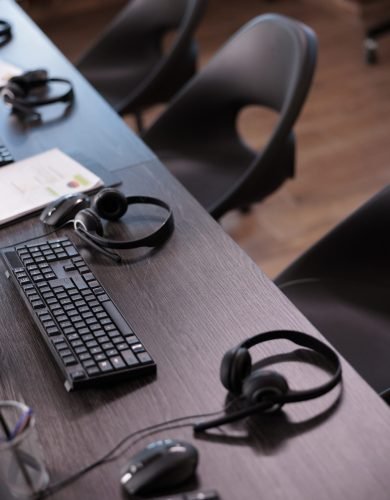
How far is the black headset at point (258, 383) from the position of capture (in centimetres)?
107

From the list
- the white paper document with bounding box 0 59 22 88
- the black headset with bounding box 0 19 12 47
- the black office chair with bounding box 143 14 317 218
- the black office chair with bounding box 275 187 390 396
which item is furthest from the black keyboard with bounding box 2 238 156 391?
the black headset with bounding box 0 19 12 47

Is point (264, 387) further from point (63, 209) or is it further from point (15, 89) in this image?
point (15, 89)

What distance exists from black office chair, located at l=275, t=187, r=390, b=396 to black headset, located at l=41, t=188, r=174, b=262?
14.1 inches

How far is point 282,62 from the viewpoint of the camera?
6.97 ft

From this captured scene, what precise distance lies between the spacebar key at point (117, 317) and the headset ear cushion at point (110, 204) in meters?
0.29

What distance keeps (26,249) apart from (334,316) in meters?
0.62

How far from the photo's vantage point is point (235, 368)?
1104mm

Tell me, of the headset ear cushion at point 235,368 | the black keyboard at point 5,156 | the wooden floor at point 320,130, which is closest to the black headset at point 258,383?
the headset ear cushion at point 235,368

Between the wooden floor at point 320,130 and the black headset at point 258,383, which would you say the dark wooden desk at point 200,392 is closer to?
the black headset at point 258,383

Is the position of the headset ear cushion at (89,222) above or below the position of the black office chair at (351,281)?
above

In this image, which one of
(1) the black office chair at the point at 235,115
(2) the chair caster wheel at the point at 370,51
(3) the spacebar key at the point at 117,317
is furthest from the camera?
(2) the chair caster wheel at the point at 370,51

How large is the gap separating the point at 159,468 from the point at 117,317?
34cm

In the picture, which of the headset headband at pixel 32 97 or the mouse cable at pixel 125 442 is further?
the headset headband at pixel 32 97

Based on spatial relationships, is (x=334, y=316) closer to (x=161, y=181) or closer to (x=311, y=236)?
(x=161, y=181)
